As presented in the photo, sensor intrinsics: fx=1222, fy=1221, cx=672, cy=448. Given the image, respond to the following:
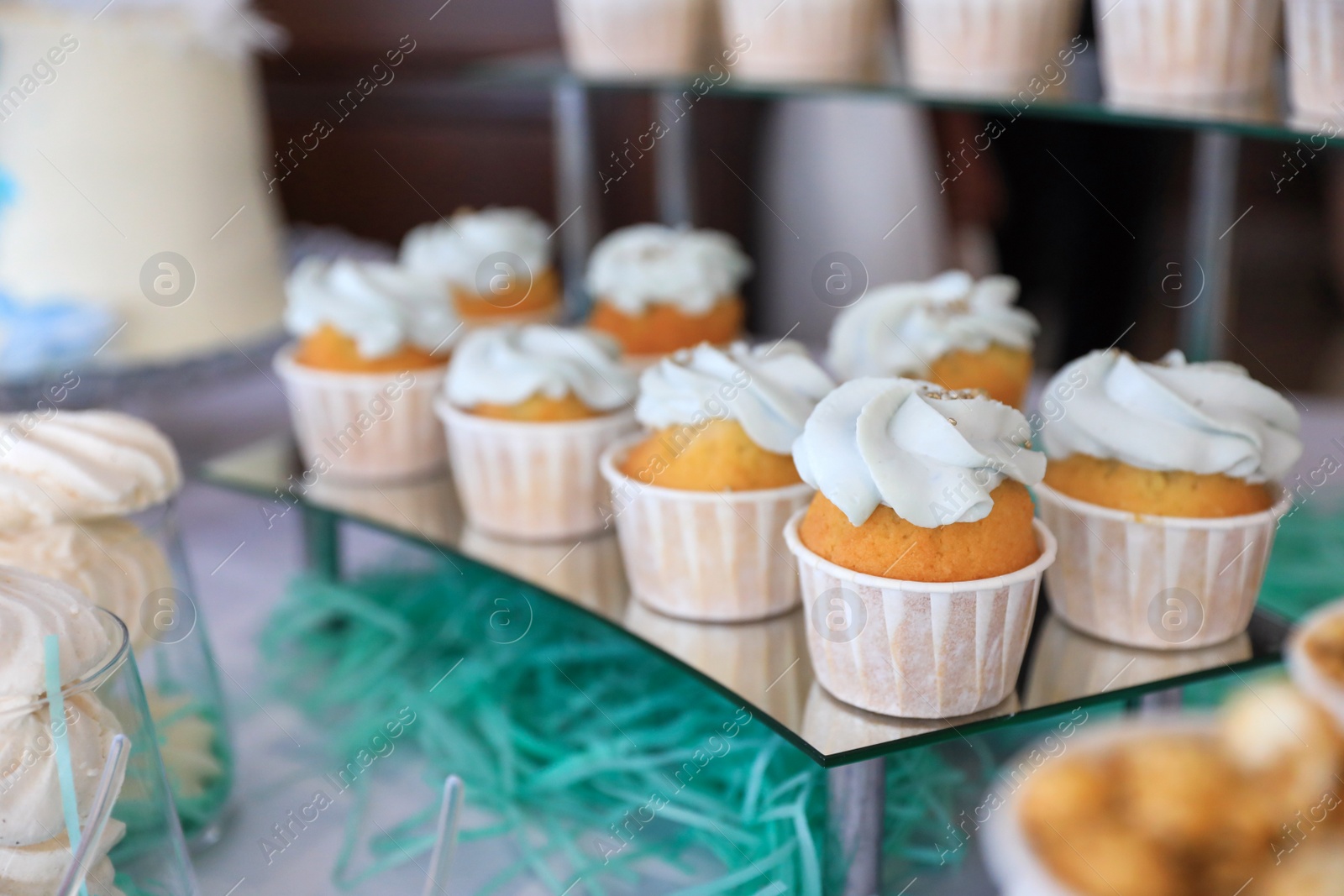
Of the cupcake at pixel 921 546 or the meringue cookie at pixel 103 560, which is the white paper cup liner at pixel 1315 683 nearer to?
the cupcake at pixel 921 546

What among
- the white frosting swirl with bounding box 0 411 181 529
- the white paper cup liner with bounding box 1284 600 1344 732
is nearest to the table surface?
the white frosting swirl with bounding box 0 411 181 529

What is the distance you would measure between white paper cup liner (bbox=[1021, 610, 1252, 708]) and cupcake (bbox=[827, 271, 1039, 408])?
0.82ft

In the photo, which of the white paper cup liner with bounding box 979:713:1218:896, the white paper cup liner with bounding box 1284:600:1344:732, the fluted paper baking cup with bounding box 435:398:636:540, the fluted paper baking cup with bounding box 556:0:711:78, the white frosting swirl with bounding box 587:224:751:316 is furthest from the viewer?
the white frosting swirl with bounding box 587:224:751:316

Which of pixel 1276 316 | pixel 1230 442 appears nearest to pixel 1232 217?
pixel 1230 442

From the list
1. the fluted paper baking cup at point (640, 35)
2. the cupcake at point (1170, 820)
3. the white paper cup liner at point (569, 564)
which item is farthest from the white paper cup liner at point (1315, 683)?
the fluted paper baking cup at point (640, 35)

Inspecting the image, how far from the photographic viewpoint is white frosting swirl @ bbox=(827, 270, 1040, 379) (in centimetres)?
104

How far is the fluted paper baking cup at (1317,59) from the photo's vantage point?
79cm

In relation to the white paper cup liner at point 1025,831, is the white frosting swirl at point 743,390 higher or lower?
lower

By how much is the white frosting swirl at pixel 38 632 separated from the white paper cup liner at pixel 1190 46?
0.81 metres

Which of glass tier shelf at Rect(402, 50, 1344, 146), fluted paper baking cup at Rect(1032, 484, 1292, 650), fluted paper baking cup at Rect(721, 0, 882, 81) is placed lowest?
fluted paper baking cup at Rect(1032, 484, 1292, 650)

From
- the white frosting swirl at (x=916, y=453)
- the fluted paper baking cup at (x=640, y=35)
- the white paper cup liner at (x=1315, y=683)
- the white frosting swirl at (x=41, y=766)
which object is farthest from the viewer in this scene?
the fluted paper baking cup at (x=640, y=35)

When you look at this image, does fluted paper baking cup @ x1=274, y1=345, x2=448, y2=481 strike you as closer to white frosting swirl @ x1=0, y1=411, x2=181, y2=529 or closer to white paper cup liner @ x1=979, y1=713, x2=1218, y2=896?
white frosting swirl @ x1=0, y1=411, x2=181, y2=529

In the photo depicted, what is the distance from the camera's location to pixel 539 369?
1.11 metres

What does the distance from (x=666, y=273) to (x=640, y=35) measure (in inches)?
10.2
